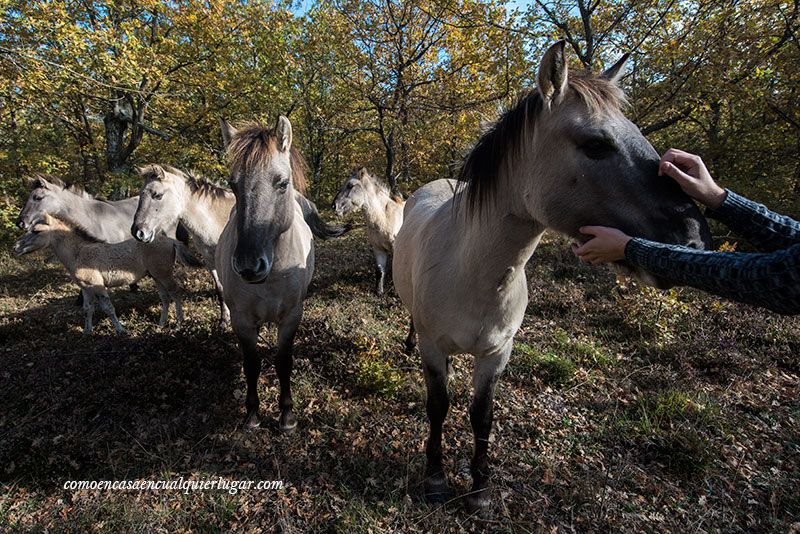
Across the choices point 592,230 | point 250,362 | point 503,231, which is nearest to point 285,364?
point 250,362

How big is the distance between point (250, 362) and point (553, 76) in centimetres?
327

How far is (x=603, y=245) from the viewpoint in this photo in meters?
1.39

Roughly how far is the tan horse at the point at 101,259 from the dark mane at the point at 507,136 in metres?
5.73

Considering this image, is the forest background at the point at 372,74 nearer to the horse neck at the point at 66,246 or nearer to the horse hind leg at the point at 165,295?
the horse neck at the point at 66,246

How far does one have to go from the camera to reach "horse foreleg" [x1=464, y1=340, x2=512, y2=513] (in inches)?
101

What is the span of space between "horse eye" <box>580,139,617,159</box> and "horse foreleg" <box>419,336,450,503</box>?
1.61m

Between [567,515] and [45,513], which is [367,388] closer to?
[567,515]

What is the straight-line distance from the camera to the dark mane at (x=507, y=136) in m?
1.49

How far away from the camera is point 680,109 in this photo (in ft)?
22.5

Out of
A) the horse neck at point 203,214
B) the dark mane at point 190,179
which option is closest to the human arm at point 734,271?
the horse neck at point 203,214

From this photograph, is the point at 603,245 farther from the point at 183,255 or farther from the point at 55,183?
the point at 55,183

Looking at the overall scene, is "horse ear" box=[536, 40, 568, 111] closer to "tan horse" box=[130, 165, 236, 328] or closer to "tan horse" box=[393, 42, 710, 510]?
"tan horse" box=[393, 42, 710, 510]

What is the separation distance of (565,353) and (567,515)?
2.38 metres

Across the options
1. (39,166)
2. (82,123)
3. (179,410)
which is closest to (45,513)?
(179,410)
